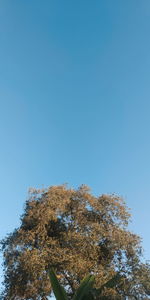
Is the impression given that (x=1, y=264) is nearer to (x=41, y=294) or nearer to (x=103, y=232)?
(x=41, y=294)

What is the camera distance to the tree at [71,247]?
2402 cm

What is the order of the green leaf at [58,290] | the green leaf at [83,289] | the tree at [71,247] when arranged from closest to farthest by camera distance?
the green leaf at [58,290] < the green leaf at [83,289] < the tree at [71,247]

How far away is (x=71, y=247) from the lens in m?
25.5

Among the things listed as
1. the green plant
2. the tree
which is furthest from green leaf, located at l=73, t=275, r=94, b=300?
the tree

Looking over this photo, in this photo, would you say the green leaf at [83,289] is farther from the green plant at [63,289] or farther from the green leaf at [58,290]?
the green leaf at [58,290]

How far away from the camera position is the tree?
2402 cm

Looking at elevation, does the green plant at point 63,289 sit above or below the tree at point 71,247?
below

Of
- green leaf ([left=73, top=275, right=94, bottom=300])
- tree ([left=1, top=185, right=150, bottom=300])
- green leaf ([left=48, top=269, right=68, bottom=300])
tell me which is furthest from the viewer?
tree ([left=1, top=185, right=150, bottom=300])

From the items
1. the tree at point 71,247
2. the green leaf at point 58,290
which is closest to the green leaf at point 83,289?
the green leaf at point 58,290

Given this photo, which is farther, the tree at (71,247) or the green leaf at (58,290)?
the tree at (71,247)

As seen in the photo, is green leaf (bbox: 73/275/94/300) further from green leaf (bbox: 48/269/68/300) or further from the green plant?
green leaf (bbox: 48/269/68/300)

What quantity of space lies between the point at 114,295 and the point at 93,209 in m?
9.12

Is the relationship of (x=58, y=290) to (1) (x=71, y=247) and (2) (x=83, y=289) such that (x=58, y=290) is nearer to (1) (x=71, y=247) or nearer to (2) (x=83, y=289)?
(2) (x=83, y=289)

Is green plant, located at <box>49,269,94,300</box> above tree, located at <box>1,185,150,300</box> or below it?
below
